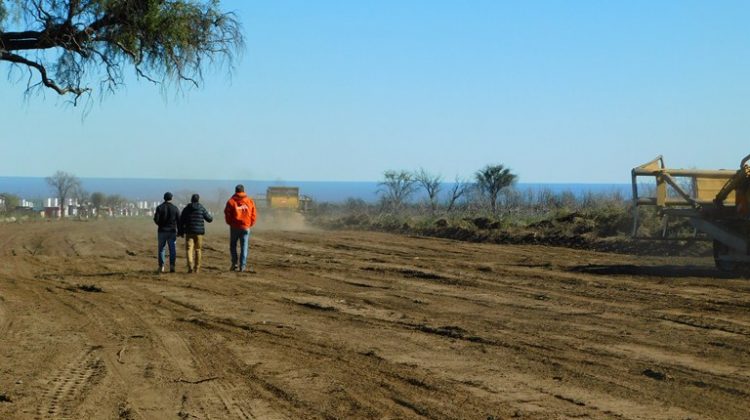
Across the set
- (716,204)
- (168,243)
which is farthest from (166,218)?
(716,204)

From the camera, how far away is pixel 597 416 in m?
7.64

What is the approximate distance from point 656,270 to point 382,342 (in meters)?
9.15

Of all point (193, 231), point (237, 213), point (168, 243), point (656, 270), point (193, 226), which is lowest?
point (656, 270)

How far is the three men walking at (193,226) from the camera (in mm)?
20250

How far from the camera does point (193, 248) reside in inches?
800

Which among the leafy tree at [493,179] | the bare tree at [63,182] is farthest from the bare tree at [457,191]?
the bare tree at [63,182]

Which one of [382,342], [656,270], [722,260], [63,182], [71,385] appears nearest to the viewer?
[71,385]

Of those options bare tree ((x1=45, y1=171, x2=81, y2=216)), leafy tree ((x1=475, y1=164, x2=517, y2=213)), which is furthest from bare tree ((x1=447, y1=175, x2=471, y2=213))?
bare tree ((x1=45, y1=171, x2=81, y2=216))

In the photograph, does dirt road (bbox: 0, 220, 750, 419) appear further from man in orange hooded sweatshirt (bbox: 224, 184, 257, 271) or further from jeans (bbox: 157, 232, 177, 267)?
man in orange hooded sweatshirt (bbox: 224, 184, 257, 271)

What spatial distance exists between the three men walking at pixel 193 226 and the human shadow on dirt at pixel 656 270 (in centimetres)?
715

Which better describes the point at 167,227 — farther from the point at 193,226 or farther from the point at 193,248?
the point at 193,248

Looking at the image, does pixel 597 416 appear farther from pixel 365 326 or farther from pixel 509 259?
pixel 509 259

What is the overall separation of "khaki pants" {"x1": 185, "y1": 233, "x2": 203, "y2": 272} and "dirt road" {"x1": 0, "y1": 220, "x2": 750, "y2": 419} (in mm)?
481

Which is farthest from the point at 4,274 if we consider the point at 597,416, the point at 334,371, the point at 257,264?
the point at 597,416
